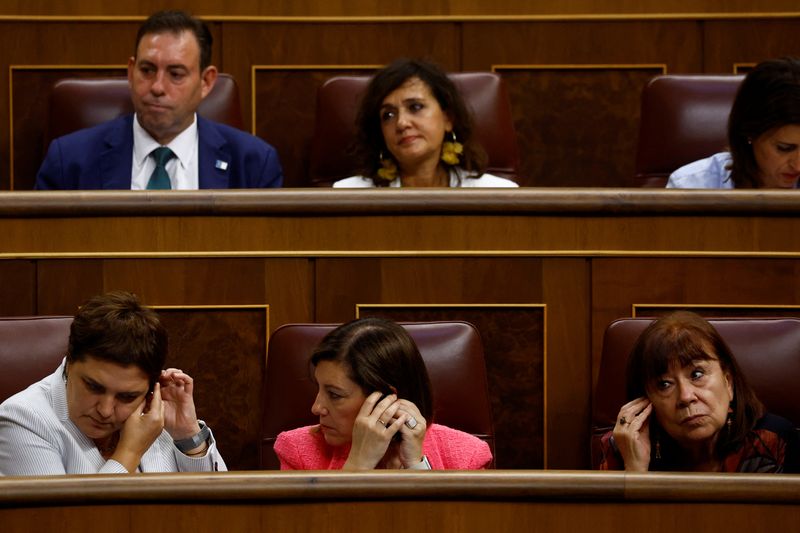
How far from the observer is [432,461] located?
915 millimetres

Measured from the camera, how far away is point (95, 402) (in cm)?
87

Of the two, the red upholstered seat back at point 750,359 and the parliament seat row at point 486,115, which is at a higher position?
the parliament seat row at point 486,115

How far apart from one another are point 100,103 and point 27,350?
466 mm

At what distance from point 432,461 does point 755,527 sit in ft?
0.96

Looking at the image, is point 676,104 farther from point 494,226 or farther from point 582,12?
point 494,226

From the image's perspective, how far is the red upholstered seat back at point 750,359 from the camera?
952 millimetres

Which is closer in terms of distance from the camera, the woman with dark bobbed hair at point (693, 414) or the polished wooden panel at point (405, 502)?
the polished wooden panel at point (405, 502)

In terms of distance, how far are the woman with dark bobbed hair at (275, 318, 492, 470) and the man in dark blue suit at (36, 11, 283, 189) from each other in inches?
16.9

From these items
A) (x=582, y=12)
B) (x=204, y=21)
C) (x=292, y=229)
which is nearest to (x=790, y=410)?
(x=292, y=229)

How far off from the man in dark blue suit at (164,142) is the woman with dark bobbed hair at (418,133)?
103 mm

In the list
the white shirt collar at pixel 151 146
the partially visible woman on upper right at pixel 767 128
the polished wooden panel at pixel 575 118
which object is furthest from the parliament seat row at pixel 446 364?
the polished wooden panel at pixel 575 118

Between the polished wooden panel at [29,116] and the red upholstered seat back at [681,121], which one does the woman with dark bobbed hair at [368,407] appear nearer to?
the red upholstered seat back at [681,121]

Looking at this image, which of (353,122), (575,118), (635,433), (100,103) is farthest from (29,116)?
(635,433)

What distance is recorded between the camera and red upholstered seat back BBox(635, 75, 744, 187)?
1303 mm
